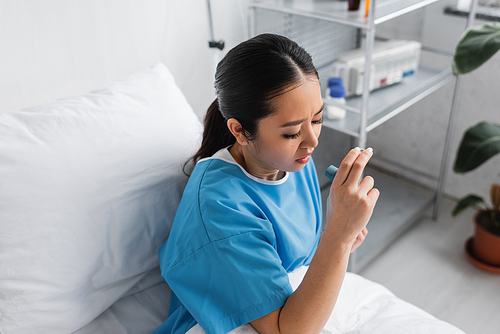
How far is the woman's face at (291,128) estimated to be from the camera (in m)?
0.78

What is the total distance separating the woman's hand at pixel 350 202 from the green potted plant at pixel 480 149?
675 millimetres

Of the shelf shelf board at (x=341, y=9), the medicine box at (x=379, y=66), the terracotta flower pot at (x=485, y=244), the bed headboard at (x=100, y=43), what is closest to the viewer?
the bed headboard at (x=100, y=43)

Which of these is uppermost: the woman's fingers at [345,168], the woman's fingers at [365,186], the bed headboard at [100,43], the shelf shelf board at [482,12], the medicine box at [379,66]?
the bed headboard at [100,43]

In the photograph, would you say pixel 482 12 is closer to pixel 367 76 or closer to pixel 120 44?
pixel 367 76

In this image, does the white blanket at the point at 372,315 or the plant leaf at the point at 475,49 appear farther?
the plant leaf at the point at 475,49

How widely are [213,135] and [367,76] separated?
50cm

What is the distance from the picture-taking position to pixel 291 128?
0.79 m

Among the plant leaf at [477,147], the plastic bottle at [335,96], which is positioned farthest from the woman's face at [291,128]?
the plant leaf at [477,147]

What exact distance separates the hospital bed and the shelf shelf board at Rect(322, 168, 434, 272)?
625 mm

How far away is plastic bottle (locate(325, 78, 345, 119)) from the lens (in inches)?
54.9

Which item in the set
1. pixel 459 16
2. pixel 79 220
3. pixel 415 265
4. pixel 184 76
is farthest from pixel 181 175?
pixel 459 16

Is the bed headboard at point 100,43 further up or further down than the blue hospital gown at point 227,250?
further up

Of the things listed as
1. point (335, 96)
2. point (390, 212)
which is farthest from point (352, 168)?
point (390, 212)

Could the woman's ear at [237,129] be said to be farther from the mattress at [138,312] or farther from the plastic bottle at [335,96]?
the plastic bottle at [335,96]
